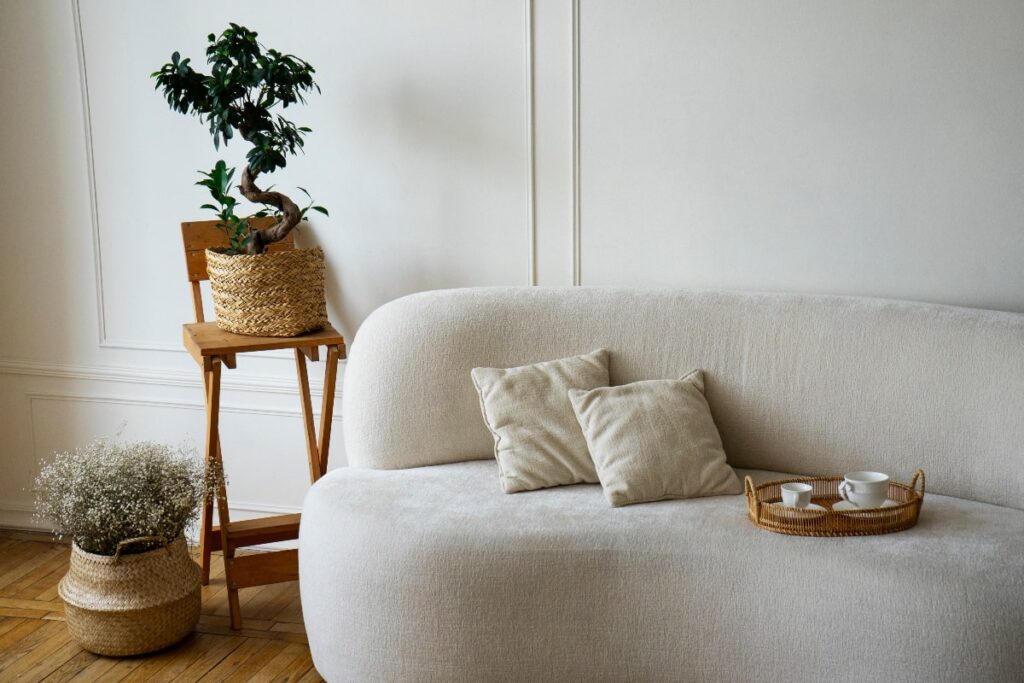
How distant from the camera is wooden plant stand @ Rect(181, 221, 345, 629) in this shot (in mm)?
2924

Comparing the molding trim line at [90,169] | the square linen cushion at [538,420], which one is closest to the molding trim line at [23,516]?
the molding trim line at [90,169]

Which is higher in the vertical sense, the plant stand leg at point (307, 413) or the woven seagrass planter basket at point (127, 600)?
the plant stand leg at point (307, 413)

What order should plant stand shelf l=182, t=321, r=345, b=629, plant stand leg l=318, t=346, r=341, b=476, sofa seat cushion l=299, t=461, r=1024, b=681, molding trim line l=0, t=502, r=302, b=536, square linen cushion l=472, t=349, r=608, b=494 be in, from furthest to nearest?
1. molding trim line l=0, t=502, r=302, b=536
2. plant stand leg l=318, t=346, r=341, b=476
3. plant stand shelf l=182, t=321, r=345, b=629
4. square linen cushion l=472, t=349, r=608, b=494
5. sofa seat cushion l=299, t=461, r=1024, b=681

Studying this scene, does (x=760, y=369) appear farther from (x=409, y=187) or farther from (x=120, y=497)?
(x=120, y=497)

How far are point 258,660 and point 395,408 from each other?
2.41ft

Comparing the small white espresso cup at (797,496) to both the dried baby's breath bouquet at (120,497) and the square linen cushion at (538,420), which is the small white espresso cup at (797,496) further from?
the dried baby's breath bouquet at (120,497)

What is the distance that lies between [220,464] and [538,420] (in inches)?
38.6

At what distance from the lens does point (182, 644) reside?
2850mm

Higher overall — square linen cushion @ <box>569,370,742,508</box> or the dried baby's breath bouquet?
square linen cushion @ <box>569,370,742,508</box>

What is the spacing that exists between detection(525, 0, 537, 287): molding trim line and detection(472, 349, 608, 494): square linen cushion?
49 centimetres

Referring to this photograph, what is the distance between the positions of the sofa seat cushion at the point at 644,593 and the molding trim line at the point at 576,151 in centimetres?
83

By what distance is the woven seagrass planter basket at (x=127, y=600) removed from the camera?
107 inches

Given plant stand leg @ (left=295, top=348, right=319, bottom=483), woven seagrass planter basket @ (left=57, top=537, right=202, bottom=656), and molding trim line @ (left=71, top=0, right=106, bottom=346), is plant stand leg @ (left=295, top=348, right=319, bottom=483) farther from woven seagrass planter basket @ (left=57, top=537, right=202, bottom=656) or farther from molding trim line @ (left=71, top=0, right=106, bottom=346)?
molding trim line @ (left=71, top=0, right=106, bottom=346)

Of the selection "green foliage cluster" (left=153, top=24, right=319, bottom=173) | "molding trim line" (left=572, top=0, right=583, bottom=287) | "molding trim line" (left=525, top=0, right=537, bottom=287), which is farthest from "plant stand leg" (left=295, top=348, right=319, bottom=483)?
"molding trim line" (left=572, top=0, right=583, bottom=287)
